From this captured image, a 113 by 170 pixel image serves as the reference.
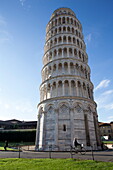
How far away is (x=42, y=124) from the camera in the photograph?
2259 cm

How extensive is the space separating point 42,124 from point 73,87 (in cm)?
919

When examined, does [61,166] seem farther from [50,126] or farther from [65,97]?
[65,97]

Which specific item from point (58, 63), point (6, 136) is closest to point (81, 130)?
point (58, 63)

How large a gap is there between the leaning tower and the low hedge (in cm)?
1706

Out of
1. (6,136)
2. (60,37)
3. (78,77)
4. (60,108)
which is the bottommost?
(6,136)

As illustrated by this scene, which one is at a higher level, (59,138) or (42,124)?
(42,124)

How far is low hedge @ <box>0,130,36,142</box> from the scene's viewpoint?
38.6m

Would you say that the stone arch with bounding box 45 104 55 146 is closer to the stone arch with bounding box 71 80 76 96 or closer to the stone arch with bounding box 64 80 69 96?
the stone arch with bounding box 64 80 69 96

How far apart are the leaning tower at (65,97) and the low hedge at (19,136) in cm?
1706

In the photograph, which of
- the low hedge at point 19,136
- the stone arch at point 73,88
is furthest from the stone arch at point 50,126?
the low hedge at point 19,136

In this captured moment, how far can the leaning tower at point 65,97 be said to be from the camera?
67.3 feet

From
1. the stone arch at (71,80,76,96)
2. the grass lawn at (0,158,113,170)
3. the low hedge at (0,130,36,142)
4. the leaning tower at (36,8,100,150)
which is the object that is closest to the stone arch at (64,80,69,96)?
the leaning tower at (36,8,100,150)

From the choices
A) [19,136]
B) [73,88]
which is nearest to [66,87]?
[73,88]

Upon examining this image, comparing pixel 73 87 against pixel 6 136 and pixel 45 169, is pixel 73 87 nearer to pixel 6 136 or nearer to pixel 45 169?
pixel 45 169
